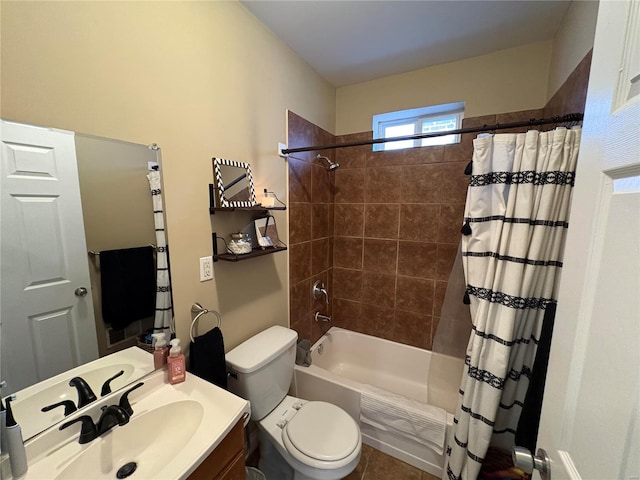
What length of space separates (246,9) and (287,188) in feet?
3.26

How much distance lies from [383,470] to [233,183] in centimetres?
196

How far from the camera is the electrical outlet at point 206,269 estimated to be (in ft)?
4.04

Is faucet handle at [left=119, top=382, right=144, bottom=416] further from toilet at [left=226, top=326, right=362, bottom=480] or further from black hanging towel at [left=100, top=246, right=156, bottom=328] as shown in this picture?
toilet at [left=226, top=326, right=362, bottom=480]

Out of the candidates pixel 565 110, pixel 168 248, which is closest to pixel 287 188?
pixel 168 248

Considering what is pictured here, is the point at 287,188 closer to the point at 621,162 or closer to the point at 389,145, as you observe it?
the point at 389,145

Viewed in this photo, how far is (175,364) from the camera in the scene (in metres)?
1.04

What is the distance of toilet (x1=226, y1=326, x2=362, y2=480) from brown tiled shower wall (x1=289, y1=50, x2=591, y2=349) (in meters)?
0.49

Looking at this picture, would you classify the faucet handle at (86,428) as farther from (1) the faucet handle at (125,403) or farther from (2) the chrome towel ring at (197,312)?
(2) the chrome towel ring at (197,312)

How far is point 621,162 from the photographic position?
405 mm

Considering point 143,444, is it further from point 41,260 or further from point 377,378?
point 377,378

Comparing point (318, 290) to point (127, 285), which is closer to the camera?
point (127, 285)

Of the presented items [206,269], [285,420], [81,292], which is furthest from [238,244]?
[285,420]

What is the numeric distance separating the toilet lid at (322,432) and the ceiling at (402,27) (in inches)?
88.5

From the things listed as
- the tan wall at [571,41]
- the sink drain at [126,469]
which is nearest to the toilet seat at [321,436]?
the sink drain at [126,469]
